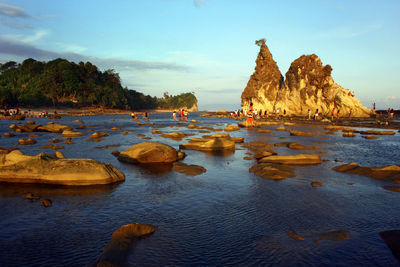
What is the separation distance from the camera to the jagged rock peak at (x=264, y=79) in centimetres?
10812

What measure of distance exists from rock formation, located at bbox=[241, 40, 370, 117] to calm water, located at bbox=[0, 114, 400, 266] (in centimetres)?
8253

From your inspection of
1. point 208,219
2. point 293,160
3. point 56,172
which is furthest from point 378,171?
point 56,172

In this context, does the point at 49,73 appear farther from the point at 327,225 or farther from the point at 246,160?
the point at 327,225

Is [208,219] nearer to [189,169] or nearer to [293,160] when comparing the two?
[189,169]

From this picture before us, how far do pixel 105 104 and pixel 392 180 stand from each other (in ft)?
442

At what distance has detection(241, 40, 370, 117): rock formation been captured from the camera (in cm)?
8569

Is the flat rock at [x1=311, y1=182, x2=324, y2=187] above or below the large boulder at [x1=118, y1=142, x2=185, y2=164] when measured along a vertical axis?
below

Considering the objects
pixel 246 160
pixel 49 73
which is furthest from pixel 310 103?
pixel 49 73

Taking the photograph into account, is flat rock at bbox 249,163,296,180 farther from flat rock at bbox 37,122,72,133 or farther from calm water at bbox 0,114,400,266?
flat rock at bbox 37,122,72,133

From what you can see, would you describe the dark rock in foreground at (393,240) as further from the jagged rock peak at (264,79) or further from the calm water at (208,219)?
the jagged rock peak at (264,79)

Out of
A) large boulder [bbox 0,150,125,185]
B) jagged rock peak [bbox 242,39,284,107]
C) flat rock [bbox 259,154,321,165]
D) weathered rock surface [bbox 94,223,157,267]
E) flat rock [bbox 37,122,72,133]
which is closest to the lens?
weathered rock surface [bbox 94,223,157,267]

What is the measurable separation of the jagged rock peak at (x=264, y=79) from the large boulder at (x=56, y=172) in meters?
102

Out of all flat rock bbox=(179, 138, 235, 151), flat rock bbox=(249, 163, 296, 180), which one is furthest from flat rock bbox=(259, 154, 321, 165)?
flat rock bbox=(179, 138, 235, 151)

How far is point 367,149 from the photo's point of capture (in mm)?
24594
